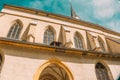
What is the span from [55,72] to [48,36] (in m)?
6.10

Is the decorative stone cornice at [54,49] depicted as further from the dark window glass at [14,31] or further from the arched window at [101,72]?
the dark window glass at [14,31]

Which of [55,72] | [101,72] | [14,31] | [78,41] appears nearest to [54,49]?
[55,72]

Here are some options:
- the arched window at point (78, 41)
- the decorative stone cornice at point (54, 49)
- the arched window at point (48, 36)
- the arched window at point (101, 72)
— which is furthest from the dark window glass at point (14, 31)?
the arched window at point (101, 72)

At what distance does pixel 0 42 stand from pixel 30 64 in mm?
2559

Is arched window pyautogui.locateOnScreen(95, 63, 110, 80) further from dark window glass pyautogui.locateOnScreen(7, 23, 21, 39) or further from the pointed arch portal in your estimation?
dark window glass pyautogui.locateOnScreen(7, 23, 21, 39)

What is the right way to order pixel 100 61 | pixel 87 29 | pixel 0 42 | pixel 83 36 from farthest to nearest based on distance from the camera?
pixel 87 29
pixel 83 36
pixel 100 61
pixel 0 42

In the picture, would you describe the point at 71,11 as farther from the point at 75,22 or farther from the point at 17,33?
the point at 17,33

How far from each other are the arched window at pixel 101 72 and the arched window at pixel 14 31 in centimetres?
903

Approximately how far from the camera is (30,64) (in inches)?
365

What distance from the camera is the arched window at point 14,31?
1494cm

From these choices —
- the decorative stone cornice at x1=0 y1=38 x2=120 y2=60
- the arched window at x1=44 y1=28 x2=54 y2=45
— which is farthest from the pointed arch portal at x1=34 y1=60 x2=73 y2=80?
the arched window at x1=44 y1=28 x2=54 y2=45

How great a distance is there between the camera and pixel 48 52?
10312mm

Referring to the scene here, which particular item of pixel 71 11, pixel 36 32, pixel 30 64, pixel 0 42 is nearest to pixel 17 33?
pixel 36 32

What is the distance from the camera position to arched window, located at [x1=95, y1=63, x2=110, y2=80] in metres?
11.0
